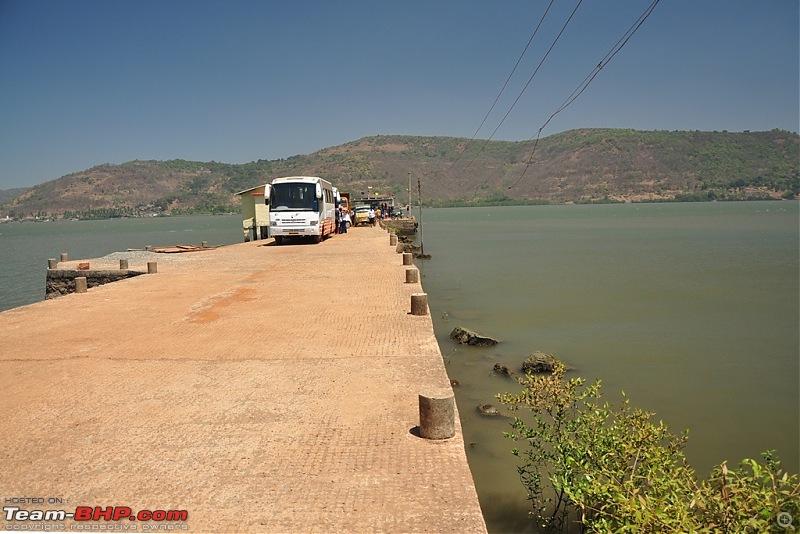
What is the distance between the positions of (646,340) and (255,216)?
999 inches

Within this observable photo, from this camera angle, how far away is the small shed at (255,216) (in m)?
35.2

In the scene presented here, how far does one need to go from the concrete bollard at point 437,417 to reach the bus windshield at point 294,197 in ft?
71.6

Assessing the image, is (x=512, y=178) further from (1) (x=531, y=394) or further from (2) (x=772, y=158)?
(1) (x=531, y=394)

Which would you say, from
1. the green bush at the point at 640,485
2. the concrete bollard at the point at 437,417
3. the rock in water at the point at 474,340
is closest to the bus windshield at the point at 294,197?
the rock in water at the point at 474,340

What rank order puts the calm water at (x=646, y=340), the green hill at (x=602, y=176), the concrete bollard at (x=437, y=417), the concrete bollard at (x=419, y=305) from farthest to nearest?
the green hill at (x=602, y=176) < the concrete bollard at (x=419, y=305) < the calm water at (x=646, y=340) < the concrete bollard at (x=437, y=417)

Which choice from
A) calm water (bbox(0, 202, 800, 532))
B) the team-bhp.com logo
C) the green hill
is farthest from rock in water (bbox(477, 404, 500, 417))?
the green hill

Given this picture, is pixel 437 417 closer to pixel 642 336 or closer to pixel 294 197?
pixel 642 336

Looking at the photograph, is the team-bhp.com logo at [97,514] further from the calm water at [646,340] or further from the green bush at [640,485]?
the calm water at [646,340]

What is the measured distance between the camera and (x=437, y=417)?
4691 millimetres

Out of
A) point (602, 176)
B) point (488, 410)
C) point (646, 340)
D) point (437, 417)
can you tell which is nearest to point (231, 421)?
point (437, 417)

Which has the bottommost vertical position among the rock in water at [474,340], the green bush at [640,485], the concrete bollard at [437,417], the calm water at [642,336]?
the calm water at [642,336]

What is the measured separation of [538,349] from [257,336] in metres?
7.94

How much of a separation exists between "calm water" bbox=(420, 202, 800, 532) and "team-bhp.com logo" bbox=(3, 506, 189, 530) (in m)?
3.78

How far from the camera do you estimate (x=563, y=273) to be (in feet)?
96.8
